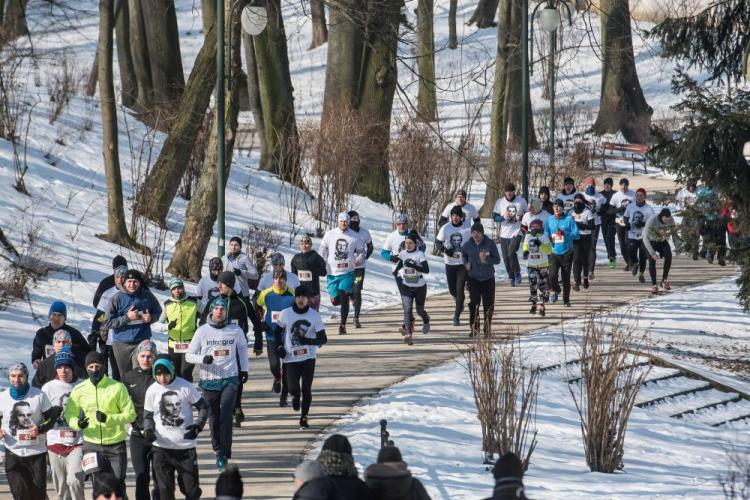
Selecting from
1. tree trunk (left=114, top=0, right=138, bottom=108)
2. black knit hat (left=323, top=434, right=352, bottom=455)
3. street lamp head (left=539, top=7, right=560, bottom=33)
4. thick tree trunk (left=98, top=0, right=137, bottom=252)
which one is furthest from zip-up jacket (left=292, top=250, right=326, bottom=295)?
tree trunk (left=114, top=0, right=138, bottom=108)

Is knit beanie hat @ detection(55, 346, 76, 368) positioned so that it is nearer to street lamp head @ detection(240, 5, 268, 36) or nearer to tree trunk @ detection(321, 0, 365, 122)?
street lamp head @ detection(240, 5, 268, 36)

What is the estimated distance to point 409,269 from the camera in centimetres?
1900

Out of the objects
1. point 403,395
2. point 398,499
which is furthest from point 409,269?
point 398,499

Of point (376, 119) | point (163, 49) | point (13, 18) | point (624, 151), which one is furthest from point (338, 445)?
point (624, 151)

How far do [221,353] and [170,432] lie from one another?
181 centimetres

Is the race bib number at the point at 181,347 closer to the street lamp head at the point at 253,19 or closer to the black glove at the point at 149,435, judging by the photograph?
the black glove at the point at 149,435

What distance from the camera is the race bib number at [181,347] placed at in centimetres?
1453

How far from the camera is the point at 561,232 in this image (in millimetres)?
22234

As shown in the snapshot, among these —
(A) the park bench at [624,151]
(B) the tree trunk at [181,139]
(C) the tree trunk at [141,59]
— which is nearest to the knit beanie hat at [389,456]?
(B) the tree trunk at [181,139]

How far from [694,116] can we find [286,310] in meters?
6.62

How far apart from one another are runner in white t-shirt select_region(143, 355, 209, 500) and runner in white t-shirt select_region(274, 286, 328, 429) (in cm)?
307

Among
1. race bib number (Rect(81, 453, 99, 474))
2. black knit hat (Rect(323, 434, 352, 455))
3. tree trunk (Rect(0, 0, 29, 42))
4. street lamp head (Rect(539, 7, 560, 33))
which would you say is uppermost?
tree trunk (Rect(0, 0, 29, 42))

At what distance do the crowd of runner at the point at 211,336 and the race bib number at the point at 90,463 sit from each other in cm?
2

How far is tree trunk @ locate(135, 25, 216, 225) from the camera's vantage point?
961 inches
